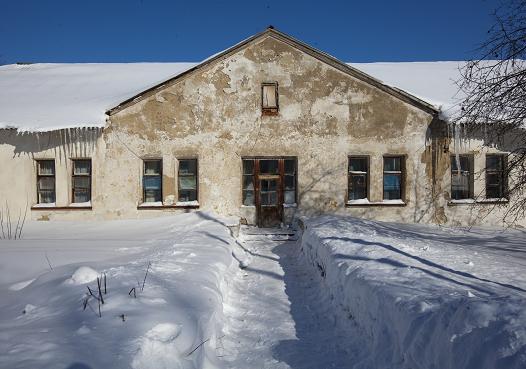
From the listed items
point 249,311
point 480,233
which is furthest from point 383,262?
point 480,233

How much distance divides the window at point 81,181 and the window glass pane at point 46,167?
2.66 feet

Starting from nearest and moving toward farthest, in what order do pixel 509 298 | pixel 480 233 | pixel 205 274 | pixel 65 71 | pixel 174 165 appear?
pixel 509 298
pixel 205 274
pixel 480 233
pixel 174 165
pixel 65 71

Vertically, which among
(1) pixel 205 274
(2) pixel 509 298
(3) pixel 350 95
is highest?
(3) pixel 350 95

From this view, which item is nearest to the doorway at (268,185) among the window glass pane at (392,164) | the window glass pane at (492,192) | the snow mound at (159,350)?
the window glass pane at (392,164)

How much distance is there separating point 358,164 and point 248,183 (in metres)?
4.03

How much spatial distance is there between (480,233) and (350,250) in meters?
7.00

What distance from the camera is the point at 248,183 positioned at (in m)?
12.9

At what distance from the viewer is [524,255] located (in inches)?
304

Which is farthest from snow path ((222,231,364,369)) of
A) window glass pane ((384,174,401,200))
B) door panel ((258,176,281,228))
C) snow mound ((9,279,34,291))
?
window glass pane ((384,174,401,200))

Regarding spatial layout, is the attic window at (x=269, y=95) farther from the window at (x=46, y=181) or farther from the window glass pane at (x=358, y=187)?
the window at (x=46, y=181)

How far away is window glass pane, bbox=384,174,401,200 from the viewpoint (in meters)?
13.1

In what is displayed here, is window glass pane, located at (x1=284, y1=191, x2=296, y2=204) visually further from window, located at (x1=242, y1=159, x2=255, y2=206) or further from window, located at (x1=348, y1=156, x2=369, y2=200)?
window, located at (x1=348, y1=156, x2=369, y2=200)

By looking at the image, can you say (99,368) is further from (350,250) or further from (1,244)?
(1,244)

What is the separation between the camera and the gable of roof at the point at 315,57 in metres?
12.3
